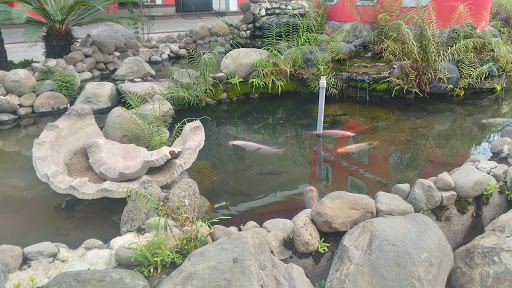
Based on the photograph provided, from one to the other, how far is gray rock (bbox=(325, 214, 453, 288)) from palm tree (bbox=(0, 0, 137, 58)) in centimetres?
753

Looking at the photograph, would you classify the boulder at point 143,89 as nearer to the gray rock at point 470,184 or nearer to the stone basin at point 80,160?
the stone basin at point 80,160

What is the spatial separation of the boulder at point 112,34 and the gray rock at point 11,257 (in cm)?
819

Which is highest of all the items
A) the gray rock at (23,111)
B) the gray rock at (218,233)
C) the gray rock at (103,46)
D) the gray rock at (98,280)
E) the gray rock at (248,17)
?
the gray rock at (248,17)

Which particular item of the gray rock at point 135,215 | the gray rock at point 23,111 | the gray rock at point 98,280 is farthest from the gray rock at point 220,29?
the gray rock at point 98,280

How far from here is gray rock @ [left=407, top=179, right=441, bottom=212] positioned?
3.74 meters

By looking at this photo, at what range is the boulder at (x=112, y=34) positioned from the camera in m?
10.7

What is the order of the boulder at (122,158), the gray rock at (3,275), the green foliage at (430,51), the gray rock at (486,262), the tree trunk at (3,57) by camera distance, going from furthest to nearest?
the tree trunk at (3,57), the green foliage at (430,51), the boulder at (122,158), the gray rock at (486,262), the gray rock at (3,275)

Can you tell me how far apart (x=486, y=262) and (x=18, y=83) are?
24.5ft

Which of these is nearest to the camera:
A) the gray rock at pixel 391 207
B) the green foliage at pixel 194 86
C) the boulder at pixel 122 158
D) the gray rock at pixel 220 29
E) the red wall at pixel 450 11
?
the gray rock at pixel 391 207

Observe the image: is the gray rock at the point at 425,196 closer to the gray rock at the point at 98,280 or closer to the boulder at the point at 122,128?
the gray rock at the point at 98,280

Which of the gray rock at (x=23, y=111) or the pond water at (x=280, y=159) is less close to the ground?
the gray rock at (x=23, y=111)

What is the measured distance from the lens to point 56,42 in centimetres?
916

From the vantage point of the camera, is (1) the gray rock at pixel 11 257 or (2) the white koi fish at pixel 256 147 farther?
(2) the white koi fish at pixel 256 147

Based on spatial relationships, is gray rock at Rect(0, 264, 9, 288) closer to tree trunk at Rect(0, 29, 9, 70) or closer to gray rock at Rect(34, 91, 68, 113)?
gray rock at Rect(34, 91, 68, 113)
